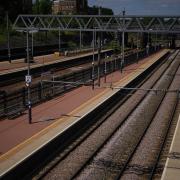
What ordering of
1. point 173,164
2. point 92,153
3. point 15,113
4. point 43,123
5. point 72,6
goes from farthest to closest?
point 72,6
point 15,113
point 43,123
point 92,153
point 173,164

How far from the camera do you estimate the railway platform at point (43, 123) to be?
54.7 ft

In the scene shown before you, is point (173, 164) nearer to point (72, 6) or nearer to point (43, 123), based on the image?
point (43, 123)

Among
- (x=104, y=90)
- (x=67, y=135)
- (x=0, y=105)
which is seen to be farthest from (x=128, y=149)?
(x=104, y=90)

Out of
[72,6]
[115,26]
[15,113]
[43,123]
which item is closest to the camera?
[43,123]

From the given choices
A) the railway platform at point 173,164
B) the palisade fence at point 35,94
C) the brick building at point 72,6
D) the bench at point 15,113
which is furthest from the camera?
the brick building at point 72,6

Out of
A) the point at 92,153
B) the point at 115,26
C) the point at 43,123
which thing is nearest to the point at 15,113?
the point at 43,123

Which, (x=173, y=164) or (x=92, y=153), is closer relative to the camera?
(x=173, y=164)

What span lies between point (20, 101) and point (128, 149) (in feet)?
26.2

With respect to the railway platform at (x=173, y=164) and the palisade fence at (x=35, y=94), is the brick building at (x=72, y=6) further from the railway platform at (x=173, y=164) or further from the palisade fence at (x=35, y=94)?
the railway platform at (x=173, y=164)

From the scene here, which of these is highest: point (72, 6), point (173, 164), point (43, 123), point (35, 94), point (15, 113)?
point (72, 6)

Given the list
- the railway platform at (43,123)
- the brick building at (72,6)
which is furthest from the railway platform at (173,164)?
the brick building at (72,6)

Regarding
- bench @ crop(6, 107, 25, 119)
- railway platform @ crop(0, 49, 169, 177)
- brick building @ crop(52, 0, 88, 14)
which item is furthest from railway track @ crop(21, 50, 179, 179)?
brick building @ crop(52, 0, 88, 14)

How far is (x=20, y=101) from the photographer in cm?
2516

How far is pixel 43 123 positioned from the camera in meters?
21.8
